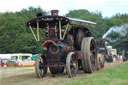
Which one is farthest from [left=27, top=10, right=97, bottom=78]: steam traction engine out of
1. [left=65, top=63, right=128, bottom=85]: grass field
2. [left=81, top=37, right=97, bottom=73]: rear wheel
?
[left=65, top=63, right=128, bottom=85]: grass field

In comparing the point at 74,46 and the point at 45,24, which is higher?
the point at 45,24

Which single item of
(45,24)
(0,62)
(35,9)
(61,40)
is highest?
(35,9)

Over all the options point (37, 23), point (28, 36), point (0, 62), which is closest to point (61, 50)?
point (37, 23)

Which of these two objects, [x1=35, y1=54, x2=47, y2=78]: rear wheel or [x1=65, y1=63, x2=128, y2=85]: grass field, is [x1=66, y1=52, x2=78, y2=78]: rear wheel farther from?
[x1=35, y1=54, x2=47, y2=78]: rear wheel

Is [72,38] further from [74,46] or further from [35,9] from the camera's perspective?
[35,9]

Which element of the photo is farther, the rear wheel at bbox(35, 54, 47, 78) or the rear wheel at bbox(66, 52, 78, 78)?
the rear wheel at bbox(35, 54, 47, 78)

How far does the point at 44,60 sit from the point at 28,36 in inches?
1441

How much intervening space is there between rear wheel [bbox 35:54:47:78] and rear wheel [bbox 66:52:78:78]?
1.33m

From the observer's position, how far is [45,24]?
11680 mm

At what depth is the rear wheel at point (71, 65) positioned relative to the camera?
33.5 feet

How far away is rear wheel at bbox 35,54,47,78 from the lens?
1081cm

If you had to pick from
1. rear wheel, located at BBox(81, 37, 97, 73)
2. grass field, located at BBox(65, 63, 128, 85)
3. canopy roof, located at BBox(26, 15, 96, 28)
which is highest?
canopy roof, located at BBox(26, 15, 96, 28)

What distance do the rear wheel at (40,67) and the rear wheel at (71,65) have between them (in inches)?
52.5

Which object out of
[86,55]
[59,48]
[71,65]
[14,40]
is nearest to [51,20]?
[59,48]
